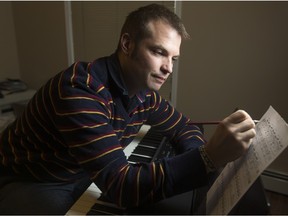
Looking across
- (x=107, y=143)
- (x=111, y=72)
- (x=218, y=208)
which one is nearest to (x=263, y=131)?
(x=218, y=208)

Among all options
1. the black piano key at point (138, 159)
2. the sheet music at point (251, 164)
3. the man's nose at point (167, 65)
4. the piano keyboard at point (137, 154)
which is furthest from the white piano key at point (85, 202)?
the man's nose at point (167, 65)

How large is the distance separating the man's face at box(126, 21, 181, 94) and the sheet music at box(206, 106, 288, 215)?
15.4 inches

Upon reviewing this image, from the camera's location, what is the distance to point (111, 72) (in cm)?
A: 91

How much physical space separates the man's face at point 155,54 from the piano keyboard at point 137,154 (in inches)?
11.8

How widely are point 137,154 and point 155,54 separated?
1.36ft

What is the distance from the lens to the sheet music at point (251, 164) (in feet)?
1.63

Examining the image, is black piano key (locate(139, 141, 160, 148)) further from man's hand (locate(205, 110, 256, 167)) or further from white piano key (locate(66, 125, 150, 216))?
man's hand (locate(205, 110, 256, 167))

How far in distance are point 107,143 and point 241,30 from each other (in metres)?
1.51

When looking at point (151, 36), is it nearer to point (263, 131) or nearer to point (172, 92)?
point (263, 131)

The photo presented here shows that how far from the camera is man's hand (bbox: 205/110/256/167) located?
0.62 m

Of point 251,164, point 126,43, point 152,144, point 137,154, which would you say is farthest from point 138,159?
point 251,164

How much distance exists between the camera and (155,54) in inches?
35.5

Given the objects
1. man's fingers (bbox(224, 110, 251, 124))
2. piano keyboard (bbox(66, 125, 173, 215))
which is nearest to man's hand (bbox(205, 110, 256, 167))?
man's fingers (bbox(224, 110, 251, 124))

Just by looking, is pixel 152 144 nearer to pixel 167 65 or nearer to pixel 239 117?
pixel 167 65
